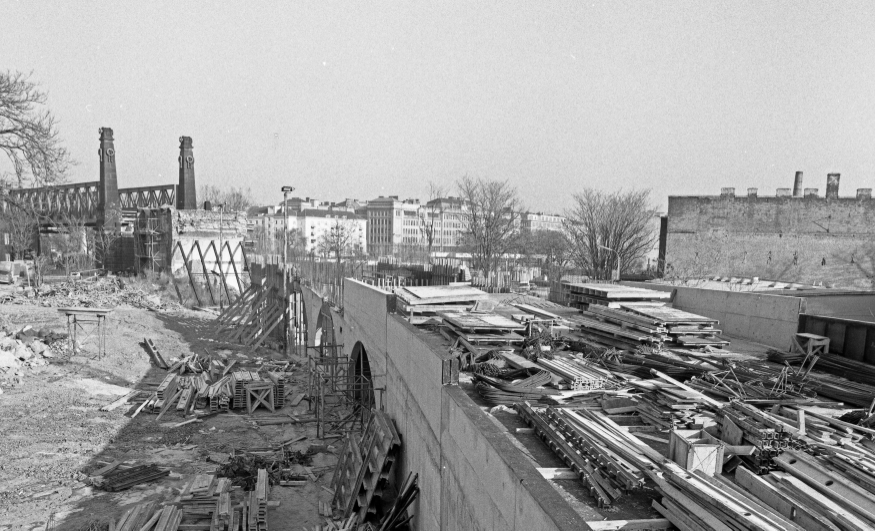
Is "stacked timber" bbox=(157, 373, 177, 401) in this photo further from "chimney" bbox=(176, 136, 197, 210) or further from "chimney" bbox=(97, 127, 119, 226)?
"chimney" bbox=(97, 127, 119, 226)

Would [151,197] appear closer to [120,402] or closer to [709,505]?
[120,402]

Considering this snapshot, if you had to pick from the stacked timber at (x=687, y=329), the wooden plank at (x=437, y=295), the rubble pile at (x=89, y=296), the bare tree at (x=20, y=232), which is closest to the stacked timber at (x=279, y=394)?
the wooden plank at (x=437, y=295)

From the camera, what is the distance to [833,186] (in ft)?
107

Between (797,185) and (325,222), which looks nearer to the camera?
(797,185)

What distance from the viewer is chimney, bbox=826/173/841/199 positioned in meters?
32.4

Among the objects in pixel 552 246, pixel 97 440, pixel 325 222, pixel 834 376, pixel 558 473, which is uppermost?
pixel 325 222

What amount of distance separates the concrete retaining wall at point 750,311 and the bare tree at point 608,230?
1883 centimetres

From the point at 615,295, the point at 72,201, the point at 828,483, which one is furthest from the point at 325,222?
the point at 828,483

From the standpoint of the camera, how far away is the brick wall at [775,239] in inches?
1265

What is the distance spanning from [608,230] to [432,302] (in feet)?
76.9

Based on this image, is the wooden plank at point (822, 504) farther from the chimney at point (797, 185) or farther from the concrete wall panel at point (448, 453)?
the chimney at point (797, 185)

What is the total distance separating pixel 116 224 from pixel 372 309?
37.2 m

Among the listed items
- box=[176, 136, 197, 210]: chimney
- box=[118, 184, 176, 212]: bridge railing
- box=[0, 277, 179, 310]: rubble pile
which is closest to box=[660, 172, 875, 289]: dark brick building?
box=[0, 277, 179, 310]: rubble pile

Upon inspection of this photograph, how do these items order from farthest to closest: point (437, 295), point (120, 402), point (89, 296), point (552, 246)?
point (552, 246) → point (89, 296) → point (120, 402) → point (437, 295)
